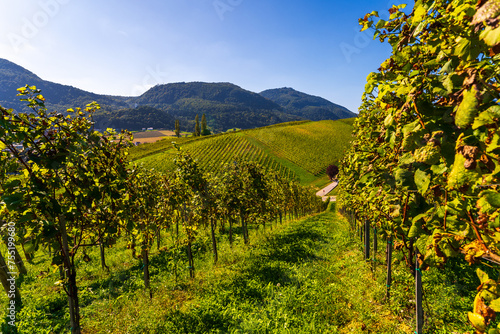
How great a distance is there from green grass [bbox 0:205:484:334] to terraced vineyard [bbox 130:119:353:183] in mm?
48825

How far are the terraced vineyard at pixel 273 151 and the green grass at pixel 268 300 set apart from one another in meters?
48.8

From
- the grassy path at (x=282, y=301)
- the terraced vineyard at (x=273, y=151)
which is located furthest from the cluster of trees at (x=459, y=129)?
the terraced vineyard at (x=273, y=151)

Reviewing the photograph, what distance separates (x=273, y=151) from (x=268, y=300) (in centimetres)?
7327

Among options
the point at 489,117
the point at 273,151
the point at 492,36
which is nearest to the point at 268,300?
the point at 489,117

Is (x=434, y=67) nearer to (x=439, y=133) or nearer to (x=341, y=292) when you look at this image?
(x=439, y=133)

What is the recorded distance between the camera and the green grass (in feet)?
17.5

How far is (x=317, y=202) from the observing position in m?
48.7

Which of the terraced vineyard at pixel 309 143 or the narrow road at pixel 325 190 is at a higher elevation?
the terraced vineyard at pixel 309 143

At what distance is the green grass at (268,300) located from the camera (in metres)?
5.34

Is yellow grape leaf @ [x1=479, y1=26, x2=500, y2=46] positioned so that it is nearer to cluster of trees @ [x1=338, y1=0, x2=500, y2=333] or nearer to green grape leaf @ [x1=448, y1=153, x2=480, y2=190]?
cluster of trees @ [x1=338, y1=0, x2=500, y2=333]

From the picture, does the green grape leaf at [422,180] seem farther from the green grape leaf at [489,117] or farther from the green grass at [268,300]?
the green grass at [268,300]

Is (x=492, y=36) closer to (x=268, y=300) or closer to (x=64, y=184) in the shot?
(x=64, y=184)

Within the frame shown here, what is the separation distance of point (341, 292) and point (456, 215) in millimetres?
6594

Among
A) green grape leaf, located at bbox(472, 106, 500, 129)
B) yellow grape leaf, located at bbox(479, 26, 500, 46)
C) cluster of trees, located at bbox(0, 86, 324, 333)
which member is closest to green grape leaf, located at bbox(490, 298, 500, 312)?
green grape leaf, located at bbox(472, 106, 500, 129)
